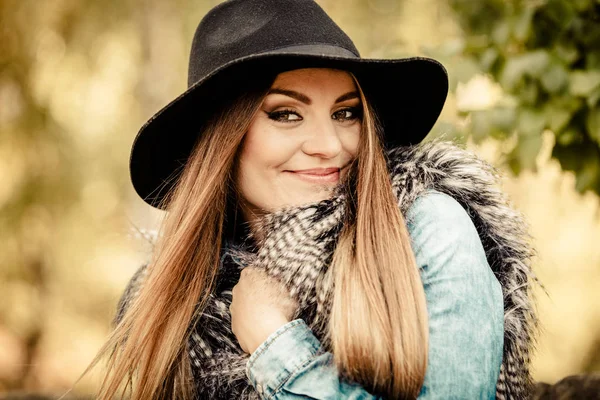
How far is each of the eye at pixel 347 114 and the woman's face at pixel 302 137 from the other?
15mm

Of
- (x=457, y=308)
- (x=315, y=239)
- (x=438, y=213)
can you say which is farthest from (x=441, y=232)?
(x=315, y=239)

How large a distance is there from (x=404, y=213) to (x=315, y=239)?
0.29 metres

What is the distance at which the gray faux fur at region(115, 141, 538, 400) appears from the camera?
1.76 metres

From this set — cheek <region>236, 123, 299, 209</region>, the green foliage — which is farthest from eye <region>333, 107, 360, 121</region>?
the green foliage

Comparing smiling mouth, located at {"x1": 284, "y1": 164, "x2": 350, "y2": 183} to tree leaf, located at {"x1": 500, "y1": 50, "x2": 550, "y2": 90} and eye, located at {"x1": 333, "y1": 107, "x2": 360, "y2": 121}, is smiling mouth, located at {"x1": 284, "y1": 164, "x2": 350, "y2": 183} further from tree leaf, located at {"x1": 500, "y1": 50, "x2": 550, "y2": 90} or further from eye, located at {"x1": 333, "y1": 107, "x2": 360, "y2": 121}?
tree leaf, located at {"x1": 500, "y1": 50, "x2": 550, "y2": 90}

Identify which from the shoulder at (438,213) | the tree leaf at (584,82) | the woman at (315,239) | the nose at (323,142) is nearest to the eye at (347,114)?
the woman at (315,239)

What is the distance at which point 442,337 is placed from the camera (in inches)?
61.4

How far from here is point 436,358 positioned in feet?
5.08

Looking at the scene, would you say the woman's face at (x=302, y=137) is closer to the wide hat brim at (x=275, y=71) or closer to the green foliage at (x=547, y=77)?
the wide hat brim at (x=275, y=71)

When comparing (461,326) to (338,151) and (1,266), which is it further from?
(1,266)

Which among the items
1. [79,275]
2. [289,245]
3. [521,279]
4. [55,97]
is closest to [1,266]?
[79,275]

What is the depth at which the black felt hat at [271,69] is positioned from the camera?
74.5 inches

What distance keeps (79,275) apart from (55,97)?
79.8 inches

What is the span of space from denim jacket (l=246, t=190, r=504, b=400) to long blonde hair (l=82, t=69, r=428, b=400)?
0.20 ft
